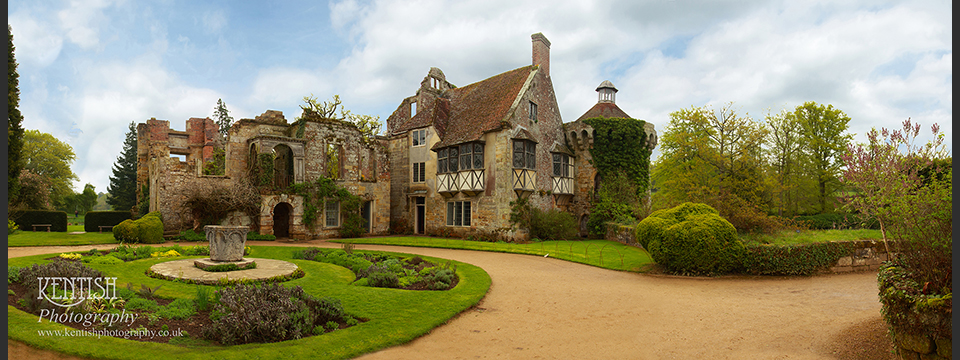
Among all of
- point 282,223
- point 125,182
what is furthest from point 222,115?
point 282,223

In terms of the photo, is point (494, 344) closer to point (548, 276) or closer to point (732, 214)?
point (548, 276)

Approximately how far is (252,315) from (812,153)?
118 feet

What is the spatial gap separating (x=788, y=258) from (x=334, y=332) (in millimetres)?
11879

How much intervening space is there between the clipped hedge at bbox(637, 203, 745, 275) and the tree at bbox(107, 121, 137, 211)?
4874cm

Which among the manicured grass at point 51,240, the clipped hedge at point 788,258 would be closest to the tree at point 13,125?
the manicured grass at point 51,240

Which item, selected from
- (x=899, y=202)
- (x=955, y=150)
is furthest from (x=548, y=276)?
(x=955, y=150)

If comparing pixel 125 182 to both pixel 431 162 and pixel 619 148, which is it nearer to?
pixel 431 162

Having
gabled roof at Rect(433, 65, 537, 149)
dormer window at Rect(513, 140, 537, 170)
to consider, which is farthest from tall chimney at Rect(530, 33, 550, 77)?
dormer window at Rect(513, 140, 537, 170)

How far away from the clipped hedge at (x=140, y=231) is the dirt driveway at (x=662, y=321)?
15.6 m

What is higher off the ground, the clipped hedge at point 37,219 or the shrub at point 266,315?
the clipped hedge at point 37,219

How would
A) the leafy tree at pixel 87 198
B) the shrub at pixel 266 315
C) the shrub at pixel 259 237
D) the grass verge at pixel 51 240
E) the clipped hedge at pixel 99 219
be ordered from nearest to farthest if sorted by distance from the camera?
the shrub at pixel 266 315 → the grass verge at pixel 51 240 → the shrub at pixel 259 237 → the clipped hedge at pixel 99 219 → the leafy tree at pixel 87 198

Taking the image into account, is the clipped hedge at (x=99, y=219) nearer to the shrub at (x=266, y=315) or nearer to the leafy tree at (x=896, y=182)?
the shrub at (x=266, y=315)

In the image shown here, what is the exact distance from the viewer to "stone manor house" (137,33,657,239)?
23.3 meters

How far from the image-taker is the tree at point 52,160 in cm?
4000
